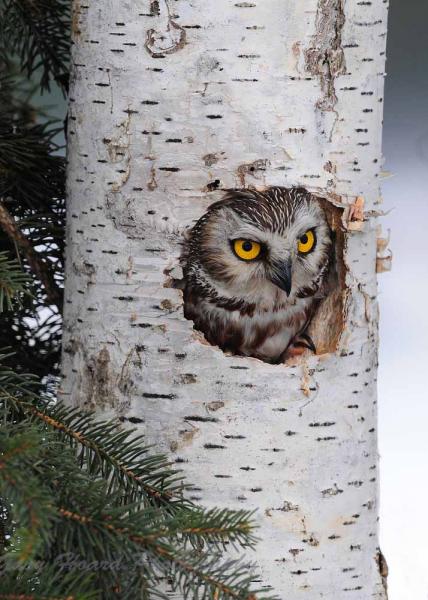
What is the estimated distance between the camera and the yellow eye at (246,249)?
1.14 meters

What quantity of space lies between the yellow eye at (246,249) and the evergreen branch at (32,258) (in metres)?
0.25

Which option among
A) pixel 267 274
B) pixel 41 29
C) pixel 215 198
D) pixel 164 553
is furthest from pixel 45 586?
pixel 41 29

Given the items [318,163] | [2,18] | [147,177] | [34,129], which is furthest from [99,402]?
[2,18]

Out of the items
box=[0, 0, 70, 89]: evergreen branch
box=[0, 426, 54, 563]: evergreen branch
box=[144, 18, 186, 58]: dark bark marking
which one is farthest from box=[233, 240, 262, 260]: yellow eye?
box=[0, 426, 54, 563]: evergreen branch

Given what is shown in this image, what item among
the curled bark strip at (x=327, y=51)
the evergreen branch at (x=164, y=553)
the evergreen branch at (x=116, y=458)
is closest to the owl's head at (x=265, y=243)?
the curled bark strip at (x=327, y=51)

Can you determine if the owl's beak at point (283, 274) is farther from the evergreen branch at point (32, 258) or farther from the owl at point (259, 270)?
the evergreen branch at point (32, 258)

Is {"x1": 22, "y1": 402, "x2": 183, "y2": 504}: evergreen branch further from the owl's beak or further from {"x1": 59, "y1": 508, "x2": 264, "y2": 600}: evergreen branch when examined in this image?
the owl's beak

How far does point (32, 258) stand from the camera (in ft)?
A: 3.85

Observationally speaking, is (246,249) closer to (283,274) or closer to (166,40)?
(283,274)

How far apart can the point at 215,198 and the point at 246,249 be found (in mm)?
214

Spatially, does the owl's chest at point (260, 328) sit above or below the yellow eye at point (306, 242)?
below

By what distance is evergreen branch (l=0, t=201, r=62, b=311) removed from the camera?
1097 millimetres

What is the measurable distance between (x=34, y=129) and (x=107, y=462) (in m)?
0.60

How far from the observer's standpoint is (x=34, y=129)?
1289 mm
